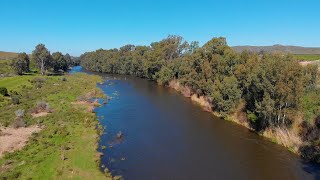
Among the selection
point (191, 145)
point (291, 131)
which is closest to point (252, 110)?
point (291, 131)

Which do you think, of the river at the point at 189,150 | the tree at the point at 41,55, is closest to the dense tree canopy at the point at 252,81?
the river at the point at 189,150

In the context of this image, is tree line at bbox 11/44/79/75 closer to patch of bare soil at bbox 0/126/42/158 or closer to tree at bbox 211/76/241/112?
patch of bare soil at bbox 0/126/42/158

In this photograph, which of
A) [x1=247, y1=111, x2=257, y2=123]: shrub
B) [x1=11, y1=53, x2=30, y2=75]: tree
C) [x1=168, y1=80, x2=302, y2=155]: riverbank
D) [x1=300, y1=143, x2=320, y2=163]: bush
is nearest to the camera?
[x1=300, y1=143, x2=320, y2=163]: bush

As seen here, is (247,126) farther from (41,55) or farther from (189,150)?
(41,55)

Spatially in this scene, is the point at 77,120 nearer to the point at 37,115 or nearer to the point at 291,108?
the point at 37,115

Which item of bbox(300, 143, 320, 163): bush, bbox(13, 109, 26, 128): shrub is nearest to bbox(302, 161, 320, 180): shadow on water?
bbox(300, 143, 320, 163): bush

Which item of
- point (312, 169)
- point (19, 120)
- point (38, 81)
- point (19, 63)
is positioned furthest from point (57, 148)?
point (19, 63)

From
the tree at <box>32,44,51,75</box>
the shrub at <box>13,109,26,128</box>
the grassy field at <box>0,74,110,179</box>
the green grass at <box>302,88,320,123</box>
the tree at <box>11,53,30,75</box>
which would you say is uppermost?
the tree at <box>32,44,51,75</box>
